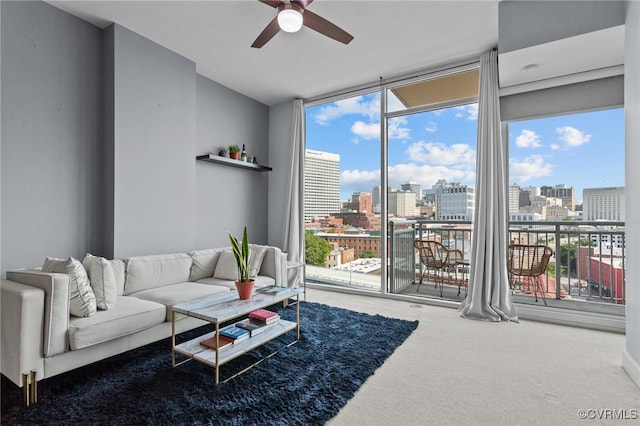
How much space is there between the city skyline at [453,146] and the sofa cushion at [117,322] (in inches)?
118

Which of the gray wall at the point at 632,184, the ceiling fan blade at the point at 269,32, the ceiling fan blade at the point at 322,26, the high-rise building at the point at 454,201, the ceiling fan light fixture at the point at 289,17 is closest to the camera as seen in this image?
the gray wall at the point at 632,184

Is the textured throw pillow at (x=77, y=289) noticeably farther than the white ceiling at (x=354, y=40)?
No

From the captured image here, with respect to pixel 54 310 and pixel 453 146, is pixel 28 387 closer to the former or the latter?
pixel 54 310

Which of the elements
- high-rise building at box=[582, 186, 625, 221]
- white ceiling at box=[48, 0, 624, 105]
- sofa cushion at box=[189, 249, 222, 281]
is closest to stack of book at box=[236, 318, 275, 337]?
sofa cushion at box=[189, 249, 222, 281]

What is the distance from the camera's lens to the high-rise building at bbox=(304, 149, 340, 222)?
15.8 ft

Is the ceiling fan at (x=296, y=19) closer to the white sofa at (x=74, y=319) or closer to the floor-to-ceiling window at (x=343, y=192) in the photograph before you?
the floor-to-ceiling window at (x=343, y=192)

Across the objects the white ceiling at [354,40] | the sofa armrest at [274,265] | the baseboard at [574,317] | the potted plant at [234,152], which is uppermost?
the white ceiling at [354,40]

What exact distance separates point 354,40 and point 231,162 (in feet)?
7.10

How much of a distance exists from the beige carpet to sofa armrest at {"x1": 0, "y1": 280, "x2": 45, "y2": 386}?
172cm

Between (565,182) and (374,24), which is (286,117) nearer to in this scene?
(374,24)

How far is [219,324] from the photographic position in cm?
222

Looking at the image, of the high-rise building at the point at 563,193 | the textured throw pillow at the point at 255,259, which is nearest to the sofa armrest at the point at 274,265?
the textured throw pillow at the point at 255,259

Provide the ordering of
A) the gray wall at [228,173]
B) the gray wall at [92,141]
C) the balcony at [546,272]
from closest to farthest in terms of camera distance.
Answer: the gray wall at [92,141] < the balcony at [546,272] < the gray wall at [228,173]

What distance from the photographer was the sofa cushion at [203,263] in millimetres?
3480
